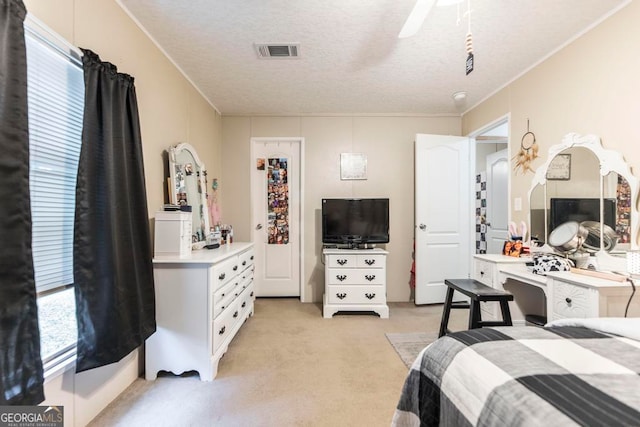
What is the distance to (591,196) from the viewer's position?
6.64 feet

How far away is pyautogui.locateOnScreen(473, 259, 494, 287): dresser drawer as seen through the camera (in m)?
2.39

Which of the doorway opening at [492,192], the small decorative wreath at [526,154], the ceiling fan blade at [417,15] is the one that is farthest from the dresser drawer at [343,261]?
the doorway opening at [492,192]

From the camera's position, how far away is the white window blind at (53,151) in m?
1.26

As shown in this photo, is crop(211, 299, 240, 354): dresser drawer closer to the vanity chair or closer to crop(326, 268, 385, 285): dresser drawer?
crop(326, 268, 385, 285): dresser drawer

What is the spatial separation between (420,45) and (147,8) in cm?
191

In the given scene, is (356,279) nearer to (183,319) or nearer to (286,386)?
(286,386)

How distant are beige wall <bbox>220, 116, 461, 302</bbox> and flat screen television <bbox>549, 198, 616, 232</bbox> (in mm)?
1555

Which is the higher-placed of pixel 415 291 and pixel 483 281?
pixel 483 281

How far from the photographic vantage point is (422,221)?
3426 millimetres

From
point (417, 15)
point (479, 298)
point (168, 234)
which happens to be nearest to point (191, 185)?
point (168, 234)

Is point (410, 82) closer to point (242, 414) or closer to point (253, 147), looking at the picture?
point (253, 147)

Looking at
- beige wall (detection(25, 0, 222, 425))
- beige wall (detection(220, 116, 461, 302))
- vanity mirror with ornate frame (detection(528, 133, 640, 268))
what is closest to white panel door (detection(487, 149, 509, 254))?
beige wall (detection(220, 116, 461, 302))

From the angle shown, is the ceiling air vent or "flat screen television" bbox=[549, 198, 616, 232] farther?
the ceiling air vent

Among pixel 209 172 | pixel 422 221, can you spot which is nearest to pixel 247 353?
pixel 209 172
